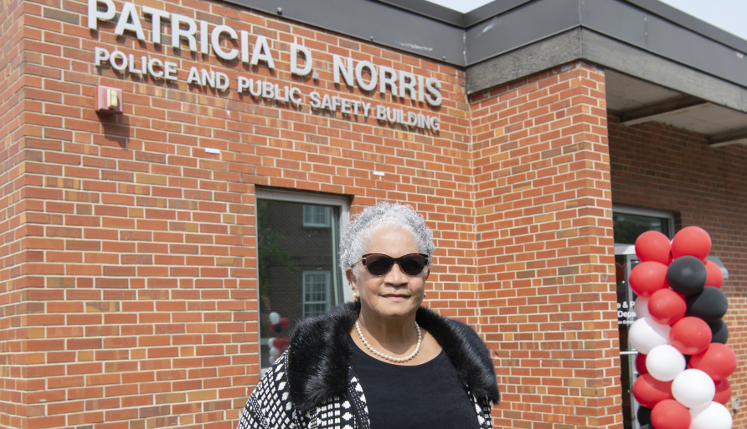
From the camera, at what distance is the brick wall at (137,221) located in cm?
408

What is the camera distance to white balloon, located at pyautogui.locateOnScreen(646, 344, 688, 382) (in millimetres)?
5090

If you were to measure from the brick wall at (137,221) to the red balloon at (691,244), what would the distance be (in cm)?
282

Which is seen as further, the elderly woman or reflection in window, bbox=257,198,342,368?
reflection in window, bbox=257,198,342,368

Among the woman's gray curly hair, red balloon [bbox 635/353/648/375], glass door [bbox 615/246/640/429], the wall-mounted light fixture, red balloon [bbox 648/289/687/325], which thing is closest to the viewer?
the woman's gray curly hair

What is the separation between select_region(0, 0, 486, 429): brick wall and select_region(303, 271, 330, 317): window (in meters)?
0.56

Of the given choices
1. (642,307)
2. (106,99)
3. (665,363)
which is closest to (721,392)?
(665,363)

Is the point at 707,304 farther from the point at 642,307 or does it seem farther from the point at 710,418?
the point at 710,418

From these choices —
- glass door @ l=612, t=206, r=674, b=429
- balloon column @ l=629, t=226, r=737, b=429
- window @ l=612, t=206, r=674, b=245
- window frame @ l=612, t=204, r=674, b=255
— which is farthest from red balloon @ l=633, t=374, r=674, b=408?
window @ l=612, t=206, r=674, b=245

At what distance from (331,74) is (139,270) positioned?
231cm

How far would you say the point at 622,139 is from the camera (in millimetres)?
7527

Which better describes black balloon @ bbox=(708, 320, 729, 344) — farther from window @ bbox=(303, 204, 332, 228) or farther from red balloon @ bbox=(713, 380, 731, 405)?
window @ bbox=(303, 204, 332, 228)

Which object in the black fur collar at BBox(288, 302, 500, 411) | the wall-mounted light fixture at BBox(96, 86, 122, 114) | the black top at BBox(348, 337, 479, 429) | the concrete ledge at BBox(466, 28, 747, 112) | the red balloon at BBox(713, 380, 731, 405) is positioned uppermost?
the concrete ledge at BBox(466, 28, 747, 112)

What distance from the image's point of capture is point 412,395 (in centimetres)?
→ 239

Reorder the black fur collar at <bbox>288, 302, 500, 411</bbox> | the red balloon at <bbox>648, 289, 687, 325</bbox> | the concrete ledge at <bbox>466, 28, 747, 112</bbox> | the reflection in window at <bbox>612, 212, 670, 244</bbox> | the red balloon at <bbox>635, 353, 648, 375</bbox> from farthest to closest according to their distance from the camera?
the reflection in window at <bbox>612, 212, 670, 244</bbox>
the concrete ledge at <bbox>466, 28, 747, 112</bbox>
the red balloon at <bbox>635, 353, 648, 375</bbox>
the red balloon at <bbox>648, 289, 687, 325</bbox>
the black fur collar at <bbox>288, 302, 500, 411</bbox>
